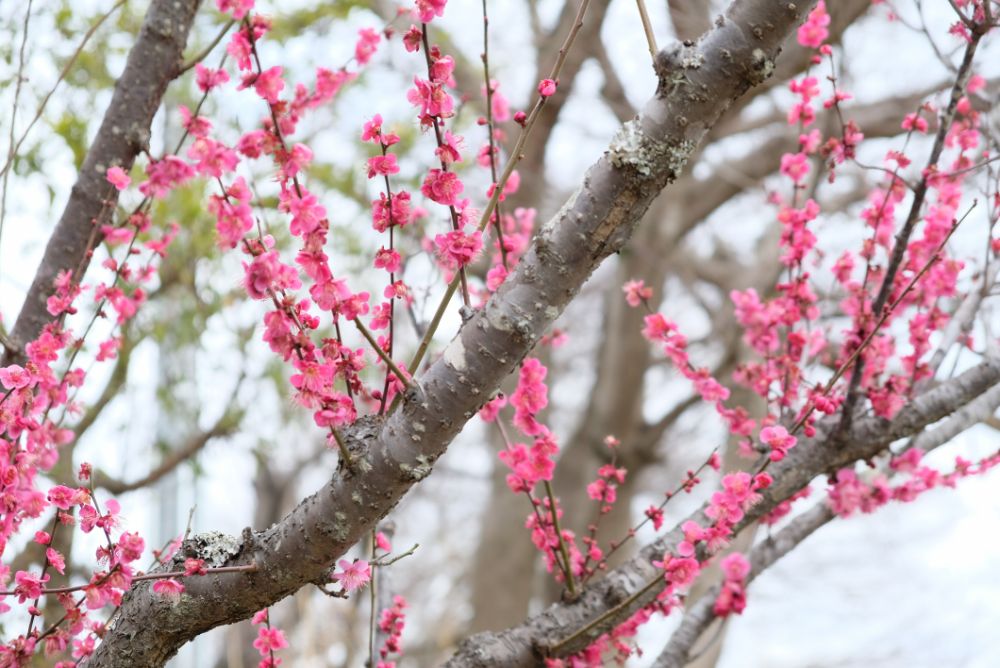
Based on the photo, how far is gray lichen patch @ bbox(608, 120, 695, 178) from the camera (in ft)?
4.36

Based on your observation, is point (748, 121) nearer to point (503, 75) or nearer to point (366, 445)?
point (503, 75)

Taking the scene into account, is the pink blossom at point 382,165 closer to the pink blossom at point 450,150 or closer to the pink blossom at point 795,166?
the pink blossom at point 450,150

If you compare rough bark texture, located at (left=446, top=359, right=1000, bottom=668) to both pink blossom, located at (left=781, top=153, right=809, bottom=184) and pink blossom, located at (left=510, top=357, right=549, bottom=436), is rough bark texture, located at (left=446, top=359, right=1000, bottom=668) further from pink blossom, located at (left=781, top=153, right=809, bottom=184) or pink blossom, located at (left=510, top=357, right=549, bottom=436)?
pink blossom, located at (left=781, top=153, right=809, bottom=184)

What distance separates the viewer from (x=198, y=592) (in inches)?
57.5

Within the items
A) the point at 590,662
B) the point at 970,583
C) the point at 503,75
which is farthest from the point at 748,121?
the point at 970,583

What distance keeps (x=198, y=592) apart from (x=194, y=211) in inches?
97.3

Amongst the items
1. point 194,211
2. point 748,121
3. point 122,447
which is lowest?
point 122,447

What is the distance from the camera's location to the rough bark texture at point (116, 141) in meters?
2.03

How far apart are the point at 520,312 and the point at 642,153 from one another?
28 cm

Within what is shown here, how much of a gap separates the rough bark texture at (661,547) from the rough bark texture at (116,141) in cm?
117

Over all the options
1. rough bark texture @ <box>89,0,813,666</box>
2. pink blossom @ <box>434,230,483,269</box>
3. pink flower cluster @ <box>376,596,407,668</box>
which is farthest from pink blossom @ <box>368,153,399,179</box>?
pink flower cluster @ <box>376,596,407,668</box>

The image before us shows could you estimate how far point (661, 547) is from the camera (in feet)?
6.77

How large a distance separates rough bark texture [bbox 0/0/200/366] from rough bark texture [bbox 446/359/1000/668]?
3.84 feet

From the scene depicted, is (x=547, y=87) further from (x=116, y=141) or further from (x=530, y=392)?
(x=116, y=141)
